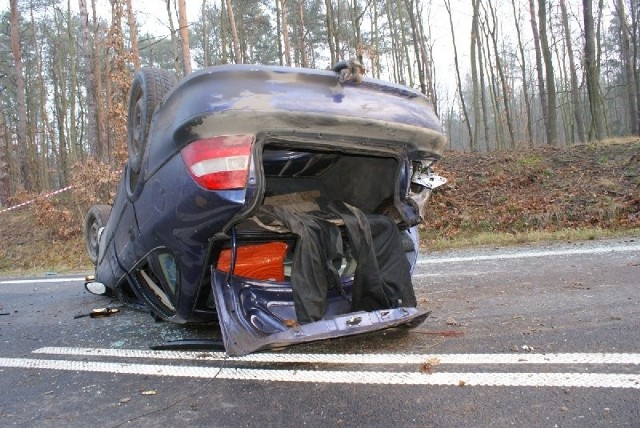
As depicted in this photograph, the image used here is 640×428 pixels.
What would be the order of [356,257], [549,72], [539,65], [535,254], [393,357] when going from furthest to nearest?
1. [539,65]
2. [549,72]
3. [535,254]
4. [356,257]
5. [393,357]

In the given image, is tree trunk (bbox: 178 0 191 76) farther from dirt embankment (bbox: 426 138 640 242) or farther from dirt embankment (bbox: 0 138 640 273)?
dirt embankment (bbox: 426 138 640 242)

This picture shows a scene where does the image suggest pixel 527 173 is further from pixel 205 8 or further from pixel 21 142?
pixel 205 8

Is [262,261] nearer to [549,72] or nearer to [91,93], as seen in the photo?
[91,93]

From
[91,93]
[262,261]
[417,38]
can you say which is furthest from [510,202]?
[417,38]

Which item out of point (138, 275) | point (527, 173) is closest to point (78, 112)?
point (527, 173)

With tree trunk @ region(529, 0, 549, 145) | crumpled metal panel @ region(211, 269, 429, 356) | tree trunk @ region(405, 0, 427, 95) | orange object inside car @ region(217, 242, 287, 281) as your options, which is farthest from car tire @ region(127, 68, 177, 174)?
tree trunk @ region(529, 0, 549, 145)

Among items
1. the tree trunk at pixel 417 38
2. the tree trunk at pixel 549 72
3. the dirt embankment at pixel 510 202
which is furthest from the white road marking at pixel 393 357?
the tree trunk at pixel 417 38

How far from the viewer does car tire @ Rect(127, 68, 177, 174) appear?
2617 mm

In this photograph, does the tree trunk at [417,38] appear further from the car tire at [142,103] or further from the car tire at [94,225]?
the car tire at [142,103]

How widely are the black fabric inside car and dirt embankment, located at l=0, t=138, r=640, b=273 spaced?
569 centimetres

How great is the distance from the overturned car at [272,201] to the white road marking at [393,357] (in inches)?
7.3

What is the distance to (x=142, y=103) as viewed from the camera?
2.69 m

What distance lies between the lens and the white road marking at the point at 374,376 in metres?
1.92

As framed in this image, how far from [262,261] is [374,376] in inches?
35.4
